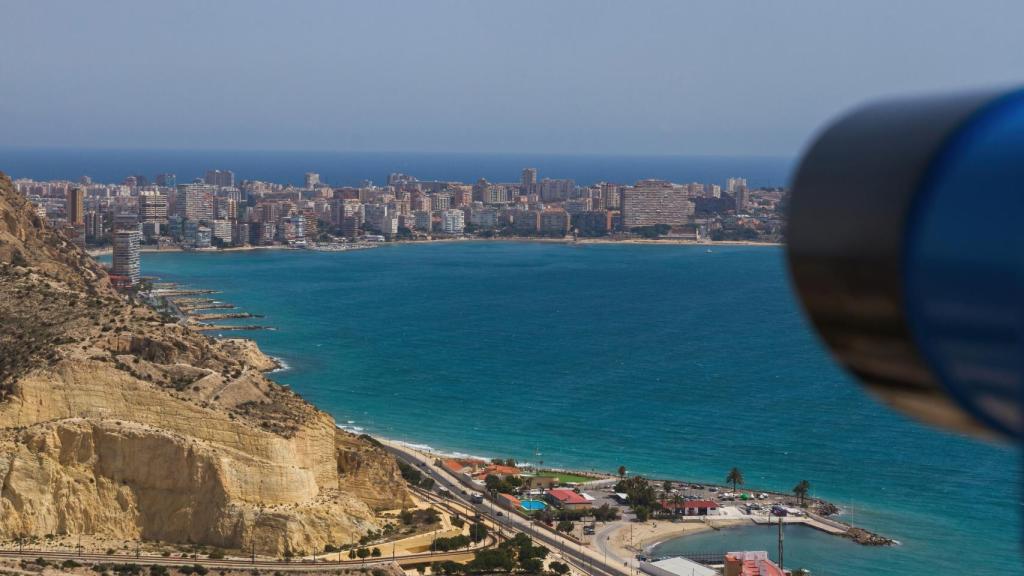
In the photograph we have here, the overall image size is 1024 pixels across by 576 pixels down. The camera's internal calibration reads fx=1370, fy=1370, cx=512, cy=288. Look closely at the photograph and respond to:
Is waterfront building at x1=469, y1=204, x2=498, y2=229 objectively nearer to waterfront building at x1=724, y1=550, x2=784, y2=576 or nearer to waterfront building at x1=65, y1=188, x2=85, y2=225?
waterfront building at x1=65, y1=188, x2=85, y2=225

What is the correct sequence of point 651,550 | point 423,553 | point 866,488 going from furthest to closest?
point 866,488
point 651,550
point 423,553

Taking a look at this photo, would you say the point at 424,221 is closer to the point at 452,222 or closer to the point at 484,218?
the point at 452,222

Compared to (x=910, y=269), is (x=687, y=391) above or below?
below

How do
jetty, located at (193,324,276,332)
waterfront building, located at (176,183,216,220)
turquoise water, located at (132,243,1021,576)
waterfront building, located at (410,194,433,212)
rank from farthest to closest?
waterfront building, located at (410,194,433,212), waterfront building, located at (176,183,216,220), jetty, located at (193,324,276,332), turquoise water, located at (132,243,1021,576)

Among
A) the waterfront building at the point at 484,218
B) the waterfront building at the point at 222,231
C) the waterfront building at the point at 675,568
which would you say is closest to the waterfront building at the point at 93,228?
the waterfront building at the point at 222,231

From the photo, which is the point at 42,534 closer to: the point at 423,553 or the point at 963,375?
the point at 423,553

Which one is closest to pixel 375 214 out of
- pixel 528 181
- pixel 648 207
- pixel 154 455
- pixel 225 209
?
pixel 225 209

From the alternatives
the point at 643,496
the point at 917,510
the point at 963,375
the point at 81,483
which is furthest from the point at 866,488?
the point at 963,375

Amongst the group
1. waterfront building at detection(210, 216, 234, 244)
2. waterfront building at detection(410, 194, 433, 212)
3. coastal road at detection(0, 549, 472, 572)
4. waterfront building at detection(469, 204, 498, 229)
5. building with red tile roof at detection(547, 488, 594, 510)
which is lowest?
building with red tile roof at detection(547, 488, 594, 510)

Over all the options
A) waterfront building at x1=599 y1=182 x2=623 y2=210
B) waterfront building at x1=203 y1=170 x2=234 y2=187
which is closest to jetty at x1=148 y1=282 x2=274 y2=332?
waterfront building at x1=599 y1=182 x2=623 y2=210
